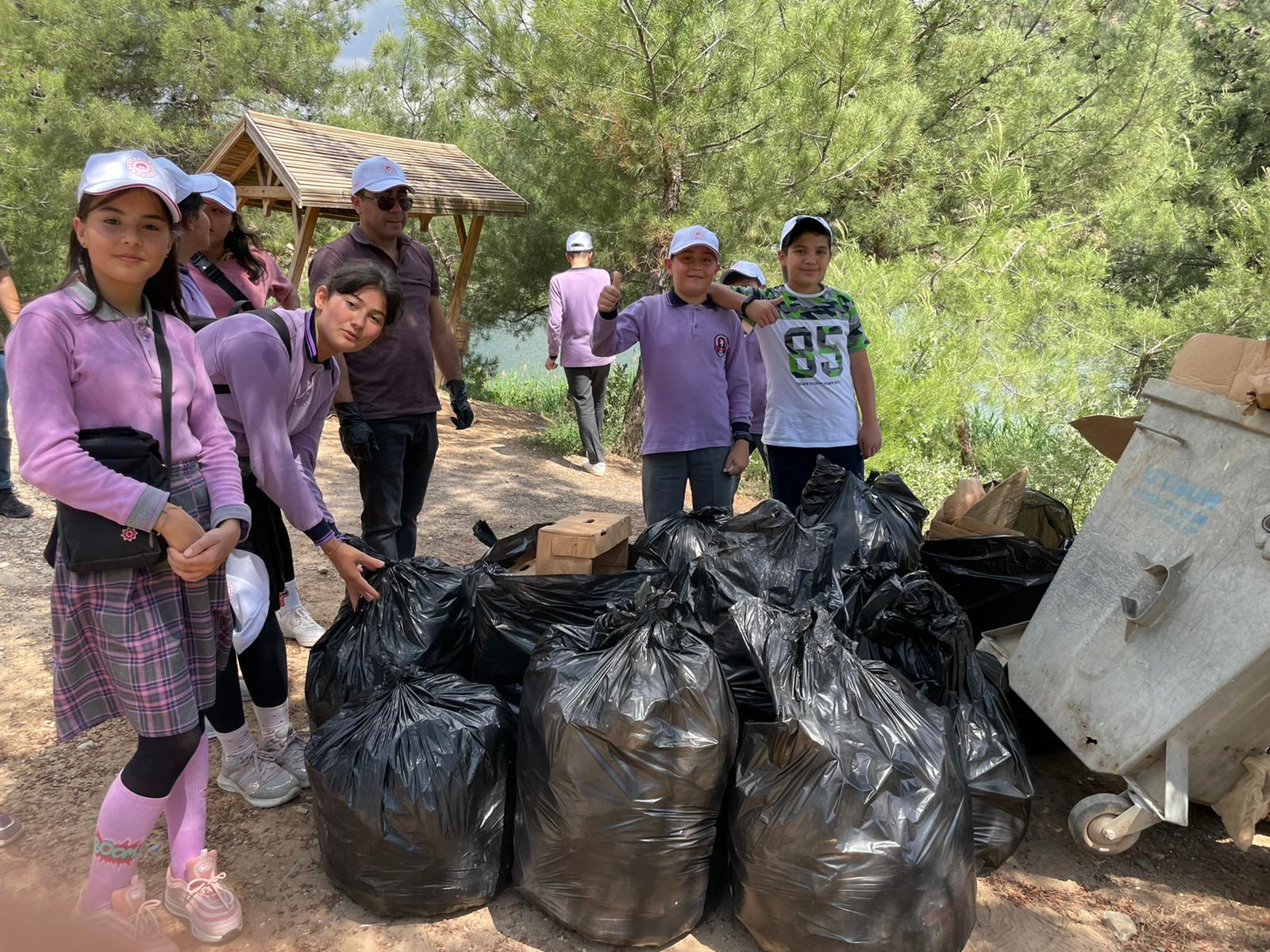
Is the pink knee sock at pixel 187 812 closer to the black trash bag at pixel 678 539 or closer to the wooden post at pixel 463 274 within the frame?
the black trash bag at pixel 678 539

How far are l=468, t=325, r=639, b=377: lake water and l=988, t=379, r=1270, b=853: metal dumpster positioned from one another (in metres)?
9.69

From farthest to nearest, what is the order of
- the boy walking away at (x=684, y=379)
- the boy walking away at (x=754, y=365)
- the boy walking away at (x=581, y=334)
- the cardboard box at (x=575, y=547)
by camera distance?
the boy walking away at (x=581, y=334)
the boy walking away at (x=754, y=365)
the boy walking away at (x=684, y=379)
the cardboard box at (x=575, y=547)

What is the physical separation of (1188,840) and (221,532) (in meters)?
2.64

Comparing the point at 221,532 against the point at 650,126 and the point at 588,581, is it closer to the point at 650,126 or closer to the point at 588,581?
the point at 588,581

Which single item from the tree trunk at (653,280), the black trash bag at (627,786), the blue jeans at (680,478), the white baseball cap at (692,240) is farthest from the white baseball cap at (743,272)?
the black trash bag at (627,786)

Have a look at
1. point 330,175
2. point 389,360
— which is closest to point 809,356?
point 389,360

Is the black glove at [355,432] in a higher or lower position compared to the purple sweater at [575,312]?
lower

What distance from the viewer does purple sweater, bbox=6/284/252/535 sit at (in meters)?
1.56

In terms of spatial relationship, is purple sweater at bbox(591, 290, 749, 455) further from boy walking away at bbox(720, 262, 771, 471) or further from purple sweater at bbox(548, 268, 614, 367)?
purple sweater at bbox(548, 268, 614, 367)

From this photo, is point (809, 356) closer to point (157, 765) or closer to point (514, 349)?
point (157, 765)

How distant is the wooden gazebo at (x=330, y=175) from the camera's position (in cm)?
744

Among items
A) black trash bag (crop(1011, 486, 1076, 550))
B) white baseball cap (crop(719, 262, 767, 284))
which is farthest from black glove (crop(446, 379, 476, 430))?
black trash bag (crop(1011, 486, 1076, 550))

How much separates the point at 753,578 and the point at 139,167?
71.1 inches

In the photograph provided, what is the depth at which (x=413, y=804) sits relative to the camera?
1961 mm
